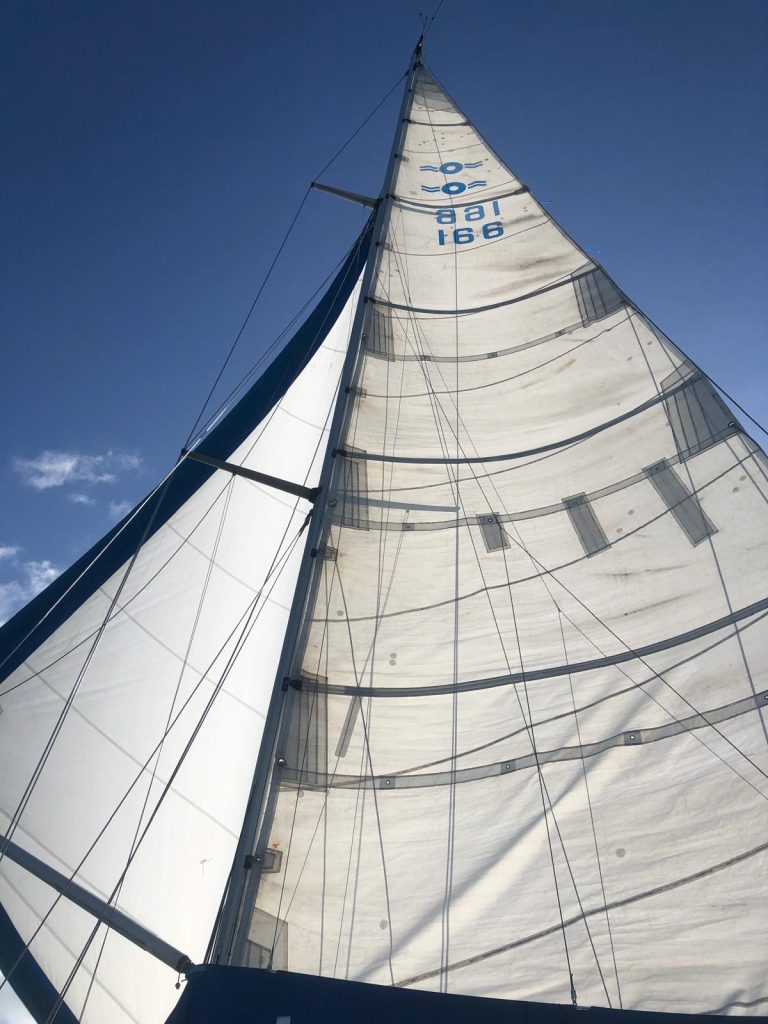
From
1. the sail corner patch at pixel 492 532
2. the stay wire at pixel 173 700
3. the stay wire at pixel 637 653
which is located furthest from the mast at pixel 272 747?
the stay wire at pixel 637 653

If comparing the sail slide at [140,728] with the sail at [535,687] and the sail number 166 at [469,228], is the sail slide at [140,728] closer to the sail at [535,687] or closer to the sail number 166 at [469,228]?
the sail at [535,687]

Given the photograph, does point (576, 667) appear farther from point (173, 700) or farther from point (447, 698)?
point (173, 700)

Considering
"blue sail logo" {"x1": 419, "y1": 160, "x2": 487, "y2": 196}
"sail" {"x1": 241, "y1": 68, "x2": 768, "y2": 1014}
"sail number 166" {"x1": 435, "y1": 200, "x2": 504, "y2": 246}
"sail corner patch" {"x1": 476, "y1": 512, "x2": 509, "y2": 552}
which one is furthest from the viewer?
"blue sail logo" {"x1": 419, "y1": 160, "x2": 487, "y2": 196}

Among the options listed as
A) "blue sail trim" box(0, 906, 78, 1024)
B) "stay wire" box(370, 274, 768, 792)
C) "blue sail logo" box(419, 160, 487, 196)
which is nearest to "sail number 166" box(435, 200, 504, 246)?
"blue sail logo" box(419, 160, 487, 196)

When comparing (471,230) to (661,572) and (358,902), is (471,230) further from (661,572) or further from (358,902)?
(358,902)

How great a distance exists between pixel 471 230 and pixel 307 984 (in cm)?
731

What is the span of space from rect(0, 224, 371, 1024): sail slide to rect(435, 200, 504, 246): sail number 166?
320 centimetres

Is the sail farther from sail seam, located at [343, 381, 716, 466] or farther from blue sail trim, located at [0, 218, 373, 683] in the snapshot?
blue sail trim, located at [0, 218, 373, 683]

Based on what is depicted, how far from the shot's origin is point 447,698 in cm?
379

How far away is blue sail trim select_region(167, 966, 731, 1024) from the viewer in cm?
197

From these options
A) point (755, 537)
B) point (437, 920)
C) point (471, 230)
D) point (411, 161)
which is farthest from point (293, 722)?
point (411, 161)

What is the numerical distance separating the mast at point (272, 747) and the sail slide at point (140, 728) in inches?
13.6

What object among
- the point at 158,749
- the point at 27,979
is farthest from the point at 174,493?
the point at 27,979

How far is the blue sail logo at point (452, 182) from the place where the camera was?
8.09 m
